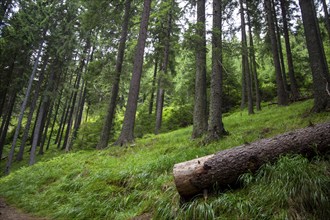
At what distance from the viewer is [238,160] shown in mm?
4590

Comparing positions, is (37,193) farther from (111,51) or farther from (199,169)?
(111,51)

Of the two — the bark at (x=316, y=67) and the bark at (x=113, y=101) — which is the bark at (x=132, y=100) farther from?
the bark at (x=316, y=67)

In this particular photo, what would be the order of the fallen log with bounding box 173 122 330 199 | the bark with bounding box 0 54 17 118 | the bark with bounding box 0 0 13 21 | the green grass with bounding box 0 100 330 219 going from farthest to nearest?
the bark with bounding box 0 54 17 118, the bark with bounding box 0 0 13 21, the fallen log with bounding box 173 122 330 199, the green grass with bounding box 0 100 330 219

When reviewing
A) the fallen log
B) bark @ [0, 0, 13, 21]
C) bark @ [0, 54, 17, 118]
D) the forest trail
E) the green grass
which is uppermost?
bark @ [0, 0, 13, 21]

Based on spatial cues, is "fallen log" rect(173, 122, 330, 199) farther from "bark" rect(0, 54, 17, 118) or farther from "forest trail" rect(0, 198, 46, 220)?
"bark" rect(0, 54, 17, 118)

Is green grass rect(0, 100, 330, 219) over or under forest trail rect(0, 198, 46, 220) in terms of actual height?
over

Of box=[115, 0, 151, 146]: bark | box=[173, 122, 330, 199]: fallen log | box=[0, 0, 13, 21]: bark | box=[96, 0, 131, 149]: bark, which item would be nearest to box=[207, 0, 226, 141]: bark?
box=[173, 122, 330, 199]: fallen log

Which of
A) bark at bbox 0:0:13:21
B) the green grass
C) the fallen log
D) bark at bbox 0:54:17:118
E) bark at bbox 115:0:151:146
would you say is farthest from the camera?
bark at bbox 0:54:17:118

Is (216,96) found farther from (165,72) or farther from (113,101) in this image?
(165,72)

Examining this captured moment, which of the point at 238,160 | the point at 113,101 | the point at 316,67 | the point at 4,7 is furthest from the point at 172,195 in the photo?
the point at 4,7

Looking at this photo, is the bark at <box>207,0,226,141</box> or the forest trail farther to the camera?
the bark at <box>207,0,226,141</box>

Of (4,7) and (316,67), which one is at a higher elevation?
(4,7)

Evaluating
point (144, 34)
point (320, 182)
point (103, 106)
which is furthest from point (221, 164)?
point (103, 106)

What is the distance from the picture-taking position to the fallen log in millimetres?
4449
